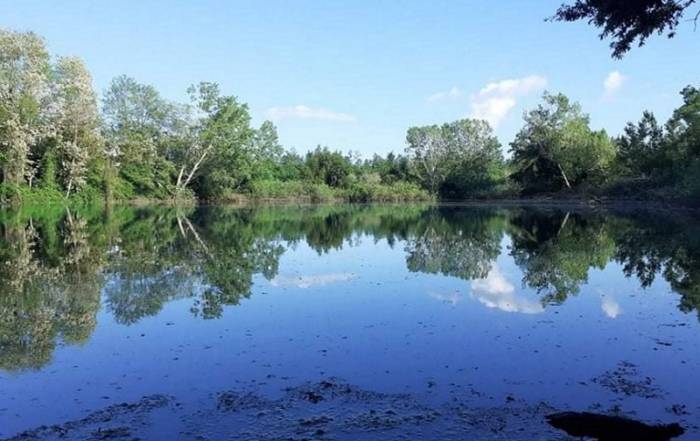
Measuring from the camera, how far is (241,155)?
72875 millimetres

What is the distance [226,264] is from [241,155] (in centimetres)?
5674

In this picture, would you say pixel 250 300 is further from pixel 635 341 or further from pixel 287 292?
pixel 635 341

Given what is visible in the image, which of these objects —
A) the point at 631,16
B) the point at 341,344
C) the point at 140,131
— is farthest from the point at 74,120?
the point at 631,16

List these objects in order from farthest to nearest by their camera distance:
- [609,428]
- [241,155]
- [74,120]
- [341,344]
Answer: [241,155] < [74,120] < [341,344] < [609,428]

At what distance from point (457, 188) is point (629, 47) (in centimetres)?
7903

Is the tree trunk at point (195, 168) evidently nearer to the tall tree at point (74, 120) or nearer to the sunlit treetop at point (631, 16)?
the tall tree at point (74, 120)

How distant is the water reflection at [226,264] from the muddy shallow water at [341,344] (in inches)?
4.1

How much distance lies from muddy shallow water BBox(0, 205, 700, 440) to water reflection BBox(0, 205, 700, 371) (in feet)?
0.34

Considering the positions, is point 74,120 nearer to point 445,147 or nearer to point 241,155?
point 241,155

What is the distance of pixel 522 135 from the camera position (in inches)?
3012

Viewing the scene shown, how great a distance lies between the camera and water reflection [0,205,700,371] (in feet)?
37.5

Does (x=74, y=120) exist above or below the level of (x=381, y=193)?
above

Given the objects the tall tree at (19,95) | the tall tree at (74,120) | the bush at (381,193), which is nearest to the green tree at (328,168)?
the bush at (381,193)

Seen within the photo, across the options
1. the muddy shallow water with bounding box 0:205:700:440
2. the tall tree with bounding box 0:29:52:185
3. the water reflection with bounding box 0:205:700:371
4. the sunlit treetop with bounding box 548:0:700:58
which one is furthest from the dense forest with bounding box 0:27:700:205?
the sunlit treetop with bounding box 548:0:700:58
